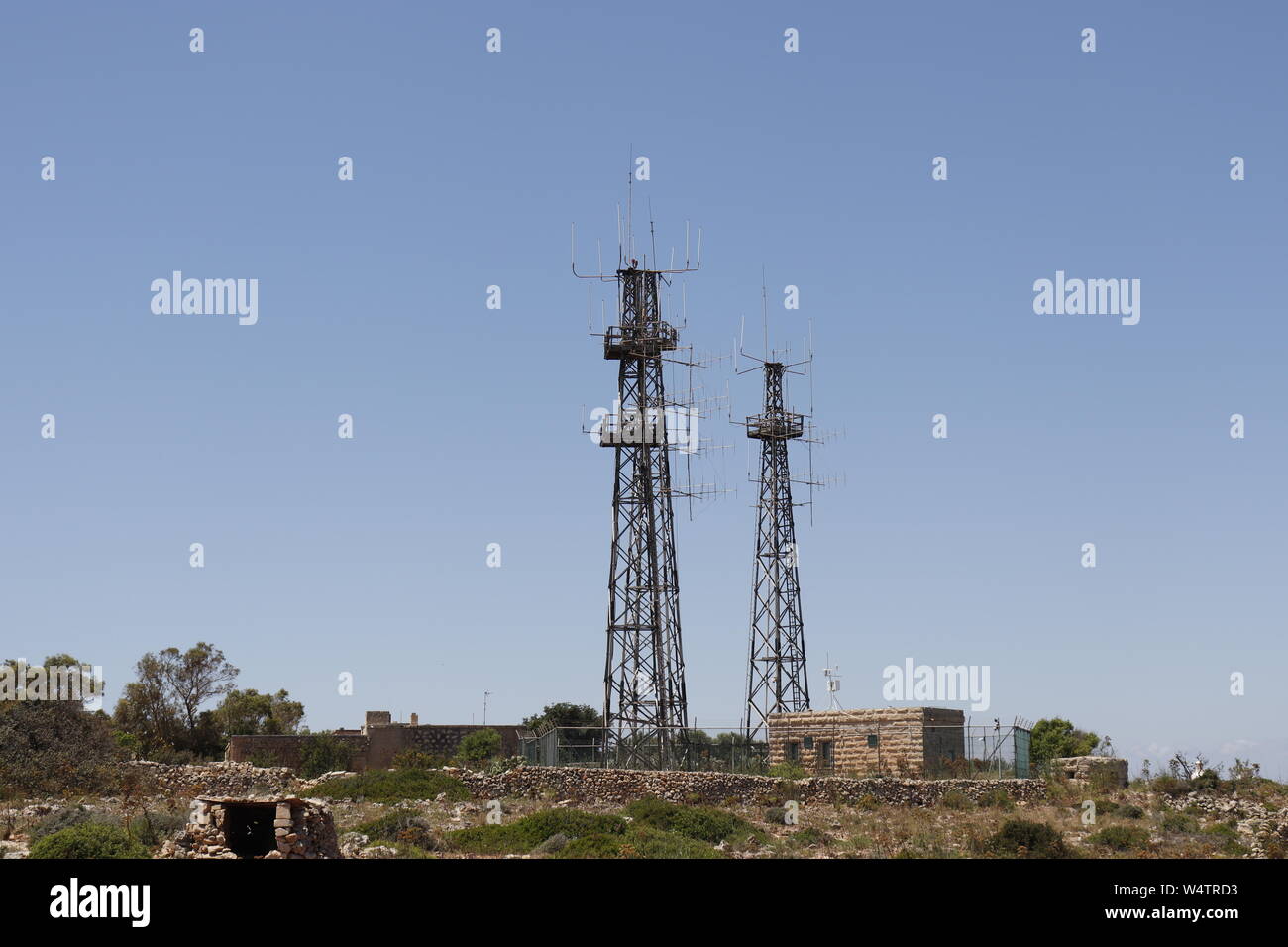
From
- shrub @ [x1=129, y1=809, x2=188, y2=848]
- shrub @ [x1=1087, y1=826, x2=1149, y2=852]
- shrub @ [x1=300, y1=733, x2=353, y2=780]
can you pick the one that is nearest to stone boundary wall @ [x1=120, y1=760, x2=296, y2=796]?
shrub @ [x1=300, y1=733, x2=353, y2=780]

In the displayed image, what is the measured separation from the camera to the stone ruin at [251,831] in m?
23.7

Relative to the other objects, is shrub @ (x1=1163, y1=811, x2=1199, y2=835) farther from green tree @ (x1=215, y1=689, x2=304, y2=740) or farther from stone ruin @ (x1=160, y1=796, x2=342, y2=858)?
green tree @ (x1=215, y1=689, x2=304, y2=740)

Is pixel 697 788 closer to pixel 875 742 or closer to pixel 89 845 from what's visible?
pixel 875 742

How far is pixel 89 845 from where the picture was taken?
23.7 meters

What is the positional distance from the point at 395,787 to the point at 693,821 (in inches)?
349

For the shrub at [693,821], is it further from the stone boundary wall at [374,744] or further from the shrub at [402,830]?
the stone boundary wall at [374,744]

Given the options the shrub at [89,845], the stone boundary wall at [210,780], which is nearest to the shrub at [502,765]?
the stone boundary wall at [210,780]

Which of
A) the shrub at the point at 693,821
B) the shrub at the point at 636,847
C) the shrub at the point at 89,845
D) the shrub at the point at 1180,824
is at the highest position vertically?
the shrub at the point at 89,845

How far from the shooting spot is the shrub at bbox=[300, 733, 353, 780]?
46406mm

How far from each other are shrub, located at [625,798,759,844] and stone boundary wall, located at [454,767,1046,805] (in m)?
2.81

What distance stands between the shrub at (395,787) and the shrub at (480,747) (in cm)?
953
